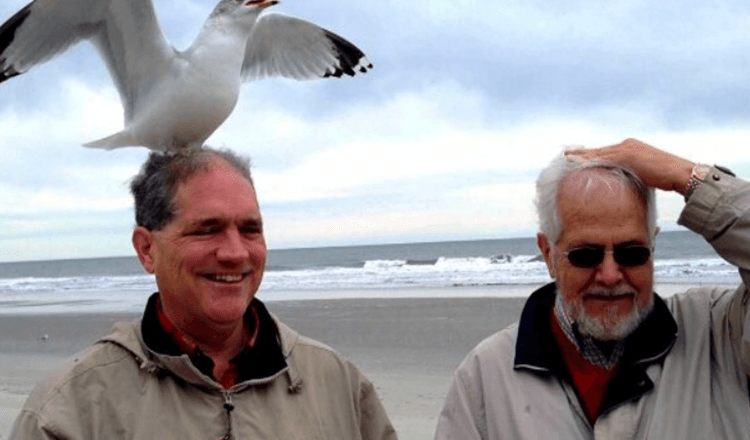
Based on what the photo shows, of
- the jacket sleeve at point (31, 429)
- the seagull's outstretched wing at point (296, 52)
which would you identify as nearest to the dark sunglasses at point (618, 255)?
the jacket sleeve at point (31, 429)

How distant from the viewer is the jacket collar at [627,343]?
8.12 ft

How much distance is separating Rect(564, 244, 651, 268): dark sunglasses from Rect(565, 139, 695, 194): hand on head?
186mm

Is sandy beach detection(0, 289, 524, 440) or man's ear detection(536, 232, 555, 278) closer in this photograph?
man's ear detection(536, 232, 555, 278)

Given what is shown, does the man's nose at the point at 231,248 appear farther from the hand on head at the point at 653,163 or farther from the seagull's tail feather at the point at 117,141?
the seagull's tail feather at the point at 117,141

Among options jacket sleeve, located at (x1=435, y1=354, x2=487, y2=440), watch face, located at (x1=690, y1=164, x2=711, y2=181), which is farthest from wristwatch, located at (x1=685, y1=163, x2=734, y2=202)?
jacket sleeve, located at (x1=435, y1=354, x2=487, y2=440)

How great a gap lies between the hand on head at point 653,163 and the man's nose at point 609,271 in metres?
0.24

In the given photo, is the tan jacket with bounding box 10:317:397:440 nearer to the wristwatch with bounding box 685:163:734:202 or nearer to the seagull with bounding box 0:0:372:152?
the wristwatch with bounding box 685:163:734:202

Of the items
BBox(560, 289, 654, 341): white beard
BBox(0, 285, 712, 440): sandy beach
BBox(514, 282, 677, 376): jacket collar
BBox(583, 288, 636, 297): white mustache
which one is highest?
BBox(583, 288, 636, 297): white mustache

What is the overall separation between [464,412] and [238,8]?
2.79 metres

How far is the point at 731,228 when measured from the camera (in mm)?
2350

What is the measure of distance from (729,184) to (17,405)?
7221mm

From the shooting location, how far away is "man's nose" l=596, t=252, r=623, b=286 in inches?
96.9

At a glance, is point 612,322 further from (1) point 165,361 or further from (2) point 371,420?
(1) point 165,361

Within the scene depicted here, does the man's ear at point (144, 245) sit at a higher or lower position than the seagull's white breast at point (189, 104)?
lower
